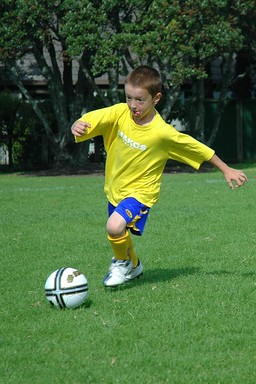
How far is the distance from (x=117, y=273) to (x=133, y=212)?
1.73 feet

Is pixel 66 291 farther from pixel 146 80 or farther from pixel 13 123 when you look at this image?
pixel 13 123

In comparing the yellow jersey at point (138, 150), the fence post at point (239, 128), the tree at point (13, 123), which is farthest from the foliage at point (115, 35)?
the yellow jersey at point (138, 150)

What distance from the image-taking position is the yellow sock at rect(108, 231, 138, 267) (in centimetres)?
707

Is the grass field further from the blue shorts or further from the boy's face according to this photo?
the boy's face

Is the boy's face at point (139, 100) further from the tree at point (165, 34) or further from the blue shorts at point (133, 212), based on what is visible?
the tree at point (165, 34)

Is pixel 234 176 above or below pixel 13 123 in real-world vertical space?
above

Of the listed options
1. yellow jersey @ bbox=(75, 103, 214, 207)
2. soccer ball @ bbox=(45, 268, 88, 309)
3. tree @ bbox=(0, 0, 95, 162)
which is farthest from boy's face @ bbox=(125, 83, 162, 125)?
tree @ bbox=(0, 0, 95, 162)

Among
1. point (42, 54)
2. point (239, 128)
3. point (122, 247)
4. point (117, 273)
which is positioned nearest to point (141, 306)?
point (117, 273)

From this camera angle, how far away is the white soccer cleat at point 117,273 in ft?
22.7

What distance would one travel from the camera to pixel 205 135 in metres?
28.0

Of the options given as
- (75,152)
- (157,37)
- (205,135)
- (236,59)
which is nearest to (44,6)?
(157,37)

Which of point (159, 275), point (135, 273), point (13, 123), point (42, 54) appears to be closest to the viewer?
point (135, 273)

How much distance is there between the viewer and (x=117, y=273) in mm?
7012

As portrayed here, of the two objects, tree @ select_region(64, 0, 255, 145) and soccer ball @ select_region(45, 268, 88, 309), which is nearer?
soccer ball @ select_region(45, 268, 88, 309)
